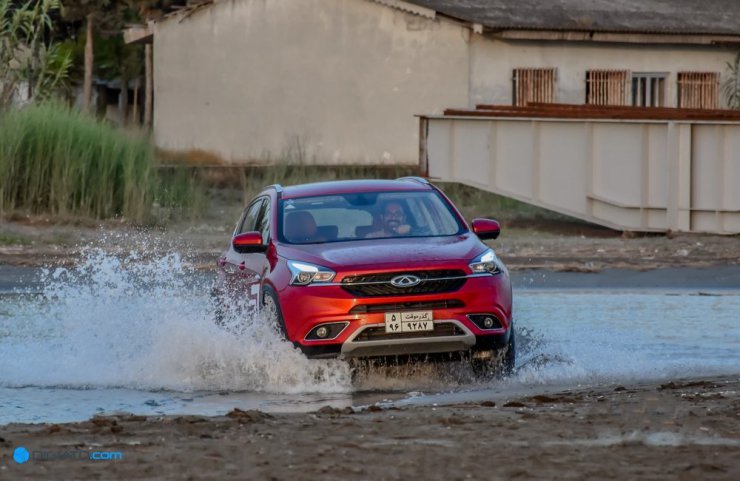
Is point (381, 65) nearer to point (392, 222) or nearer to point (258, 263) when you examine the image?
point (392, 222)

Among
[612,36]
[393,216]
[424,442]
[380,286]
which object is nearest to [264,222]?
[393,216]

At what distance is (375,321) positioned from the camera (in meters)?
11.3

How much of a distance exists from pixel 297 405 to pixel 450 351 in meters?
1.34

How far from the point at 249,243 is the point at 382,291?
153 centimetres

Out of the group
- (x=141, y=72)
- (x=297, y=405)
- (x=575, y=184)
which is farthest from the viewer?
(x=141, y=72)

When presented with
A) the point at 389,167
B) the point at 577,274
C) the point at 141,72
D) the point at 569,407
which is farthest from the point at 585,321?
the point at 141,72

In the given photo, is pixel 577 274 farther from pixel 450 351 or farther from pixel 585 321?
pixel 450 351

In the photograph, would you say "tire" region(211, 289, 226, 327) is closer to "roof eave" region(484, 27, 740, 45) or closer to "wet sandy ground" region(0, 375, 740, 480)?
"wet sandy ground" region(0, 375, 740, 480)

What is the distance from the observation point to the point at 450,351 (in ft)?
37.8

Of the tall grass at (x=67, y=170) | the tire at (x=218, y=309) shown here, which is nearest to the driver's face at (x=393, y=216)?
the tire at (x=218, y=309)

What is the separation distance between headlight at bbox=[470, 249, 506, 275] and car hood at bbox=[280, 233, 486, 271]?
49mm

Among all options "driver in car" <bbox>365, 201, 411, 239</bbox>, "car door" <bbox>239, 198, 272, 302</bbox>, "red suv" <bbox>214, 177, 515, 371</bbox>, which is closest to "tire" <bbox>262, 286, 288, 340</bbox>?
"red suv" <bbox>214, 177, 515, 371</bbox>

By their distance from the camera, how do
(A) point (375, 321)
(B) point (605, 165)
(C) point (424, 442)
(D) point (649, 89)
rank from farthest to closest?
1. (D) point (649, 89)
2. (B) point (605, 165)
3. (A) point (375, 321)
4. (C) point (424, 442)

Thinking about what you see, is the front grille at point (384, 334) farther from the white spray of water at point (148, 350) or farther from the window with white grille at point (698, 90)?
the window with white grille at point (698, 90)
